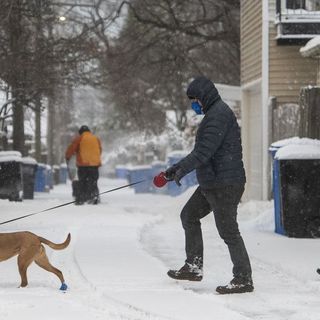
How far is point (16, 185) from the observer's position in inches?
713

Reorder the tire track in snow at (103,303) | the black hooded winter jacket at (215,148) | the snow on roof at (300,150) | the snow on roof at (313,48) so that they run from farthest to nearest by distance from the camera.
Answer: the snow on roof at (313,48) → the snow on roof at (300,150) → the black hooded winter jacket at (215,148) → the tire track in snow at (103,303)

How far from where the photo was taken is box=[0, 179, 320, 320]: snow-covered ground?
599cm

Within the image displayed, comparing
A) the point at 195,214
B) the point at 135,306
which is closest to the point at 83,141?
the point at 195,214

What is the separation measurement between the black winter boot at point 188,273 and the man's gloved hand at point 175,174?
87 cm

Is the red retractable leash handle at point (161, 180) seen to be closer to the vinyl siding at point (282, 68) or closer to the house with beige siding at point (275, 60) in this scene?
the house with beige siding at point (275, 60)

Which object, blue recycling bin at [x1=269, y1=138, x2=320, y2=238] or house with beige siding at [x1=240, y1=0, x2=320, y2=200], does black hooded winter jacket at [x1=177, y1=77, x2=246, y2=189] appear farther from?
house with beige siding at [x1=240, y1=0, x2=320, y2=200]

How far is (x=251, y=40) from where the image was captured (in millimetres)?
17688

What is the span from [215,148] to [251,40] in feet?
37.1

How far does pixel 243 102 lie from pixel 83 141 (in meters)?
3.95

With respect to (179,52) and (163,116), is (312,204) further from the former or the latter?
(163,116)

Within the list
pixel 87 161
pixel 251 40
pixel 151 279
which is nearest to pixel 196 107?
pixel 151 279

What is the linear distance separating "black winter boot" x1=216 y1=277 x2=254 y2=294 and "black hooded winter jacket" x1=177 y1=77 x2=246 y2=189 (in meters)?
0.82

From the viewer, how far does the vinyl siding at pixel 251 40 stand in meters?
16.8

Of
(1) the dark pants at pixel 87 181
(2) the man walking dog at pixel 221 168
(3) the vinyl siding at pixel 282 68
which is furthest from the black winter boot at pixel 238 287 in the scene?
(1) the dark pants at pixel 87 181
